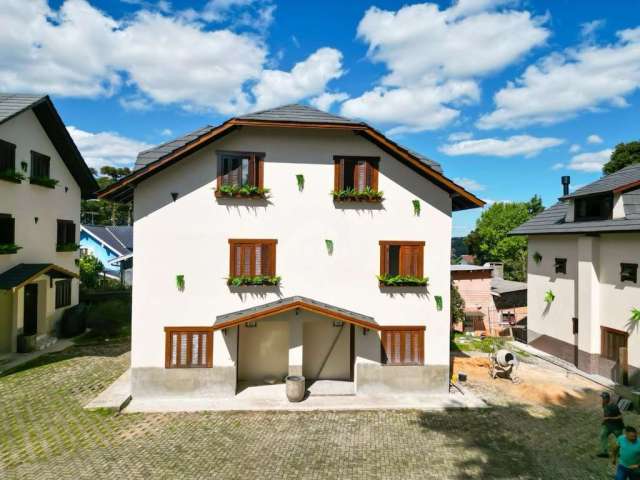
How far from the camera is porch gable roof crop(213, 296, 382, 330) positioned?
13.4 metres

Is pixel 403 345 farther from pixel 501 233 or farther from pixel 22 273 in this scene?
pixel 501 233

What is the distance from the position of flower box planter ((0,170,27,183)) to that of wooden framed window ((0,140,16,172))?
1.65 ft

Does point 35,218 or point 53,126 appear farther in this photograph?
point 53,126

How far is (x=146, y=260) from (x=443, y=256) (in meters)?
10.9

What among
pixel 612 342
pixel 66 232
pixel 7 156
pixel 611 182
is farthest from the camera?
pixel 66 232

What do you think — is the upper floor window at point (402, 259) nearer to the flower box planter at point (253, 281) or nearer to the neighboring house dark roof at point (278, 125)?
the neighboring house dark roof at point (278, 125)

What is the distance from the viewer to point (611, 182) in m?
19.0

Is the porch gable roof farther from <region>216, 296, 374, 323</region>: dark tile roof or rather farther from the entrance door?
the entrance door

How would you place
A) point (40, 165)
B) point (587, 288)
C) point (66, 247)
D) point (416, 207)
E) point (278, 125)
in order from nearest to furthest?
point (278, 125)
point (416, 207)
point (587, 288)
point (40, 165)
point (66, 247)

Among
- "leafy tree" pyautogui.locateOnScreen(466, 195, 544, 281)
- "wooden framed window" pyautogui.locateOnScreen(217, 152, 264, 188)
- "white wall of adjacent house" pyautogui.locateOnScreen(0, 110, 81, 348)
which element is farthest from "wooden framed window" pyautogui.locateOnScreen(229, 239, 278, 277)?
"leafy tree" pyautogui.locateOnScreen(466, 195, 544, 281)

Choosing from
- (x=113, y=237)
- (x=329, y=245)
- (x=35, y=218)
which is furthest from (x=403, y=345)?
(x=113, y=237)

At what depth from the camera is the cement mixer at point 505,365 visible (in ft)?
54.7

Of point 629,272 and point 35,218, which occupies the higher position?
point 35,218

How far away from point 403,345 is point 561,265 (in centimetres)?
1205
